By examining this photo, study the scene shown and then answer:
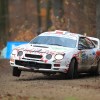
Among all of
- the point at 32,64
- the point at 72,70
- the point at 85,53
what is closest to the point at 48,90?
the point at 32,64

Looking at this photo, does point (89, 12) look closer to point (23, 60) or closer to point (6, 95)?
point (23, 60)

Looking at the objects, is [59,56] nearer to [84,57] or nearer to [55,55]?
Result: [55,55]

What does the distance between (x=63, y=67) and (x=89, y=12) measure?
793 inches

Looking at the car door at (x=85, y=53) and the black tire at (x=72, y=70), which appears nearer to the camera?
the black tire at (x=72, y=70)

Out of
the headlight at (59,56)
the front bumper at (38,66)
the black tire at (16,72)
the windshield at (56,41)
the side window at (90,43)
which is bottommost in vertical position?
the black tire at (16,72)

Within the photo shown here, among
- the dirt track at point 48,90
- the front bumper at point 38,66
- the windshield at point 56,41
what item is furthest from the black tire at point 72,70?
the windshield at point 56,41

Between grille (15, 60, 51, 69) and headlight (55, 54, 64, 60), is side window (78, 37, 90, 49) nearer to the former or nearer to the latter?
headlight (55, 54, 64, 60)

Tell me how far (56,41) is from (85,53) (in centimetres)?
111

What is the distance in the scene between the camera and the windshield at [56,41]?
63.7 ft

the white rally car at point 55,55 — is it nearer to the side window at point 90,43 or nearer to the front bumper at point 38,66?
the front bumper at point 38,66

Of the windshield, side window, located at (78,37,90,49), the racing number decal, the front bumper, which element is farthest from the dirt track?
side window, located at (78,37,90,49)

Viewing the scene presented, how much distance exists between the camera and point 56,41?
19.6 meters

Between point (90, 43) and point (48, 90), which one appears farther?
point (90, 43)

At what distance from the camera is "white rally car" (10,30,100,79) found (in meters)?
18.0
